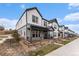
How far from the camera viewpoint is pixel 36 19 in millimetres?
3287

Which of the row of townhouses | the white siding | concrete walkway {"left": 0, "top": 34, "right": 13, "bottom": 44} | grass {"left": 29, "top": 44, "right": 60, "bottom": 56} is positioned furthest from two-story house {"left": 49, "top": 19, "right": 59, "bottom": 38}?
concrete walkway {"left": 0, "top": 34, "right": 13, "bottom": 44}

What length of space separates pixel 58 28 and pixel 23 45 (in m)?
0.60

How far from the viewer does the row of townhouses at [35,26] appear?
3.26m

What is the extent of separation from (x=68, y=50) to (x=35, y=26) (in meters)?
0.60

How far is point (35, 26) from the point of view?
329cm

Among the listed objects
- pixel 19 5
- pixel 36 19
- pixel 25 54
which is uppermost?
pixel 19 5

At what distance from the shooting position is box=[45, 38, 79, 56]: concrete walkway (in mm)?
3170

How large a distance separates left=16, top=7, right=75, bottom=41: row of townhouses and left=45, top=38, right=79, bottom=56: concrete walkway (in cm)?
17

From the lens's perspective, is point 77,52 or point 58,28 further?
point 58,28

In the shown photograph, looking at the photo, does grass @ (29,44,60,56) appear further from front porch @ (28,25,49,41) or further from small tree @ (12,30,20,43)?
small tree @ (12,30,20,43)

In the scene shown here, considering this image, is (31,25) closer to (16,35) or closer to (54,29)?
(16,35)

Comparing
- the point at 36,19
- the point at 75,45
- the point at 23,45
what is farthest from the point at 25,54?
the point at 75,45

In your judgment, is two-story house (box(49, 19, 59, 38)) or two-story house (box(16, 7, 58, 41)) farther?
two-story house (box(49, 19, 59, 38))

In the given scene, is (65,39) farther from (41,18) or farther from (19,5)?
(19,5)
